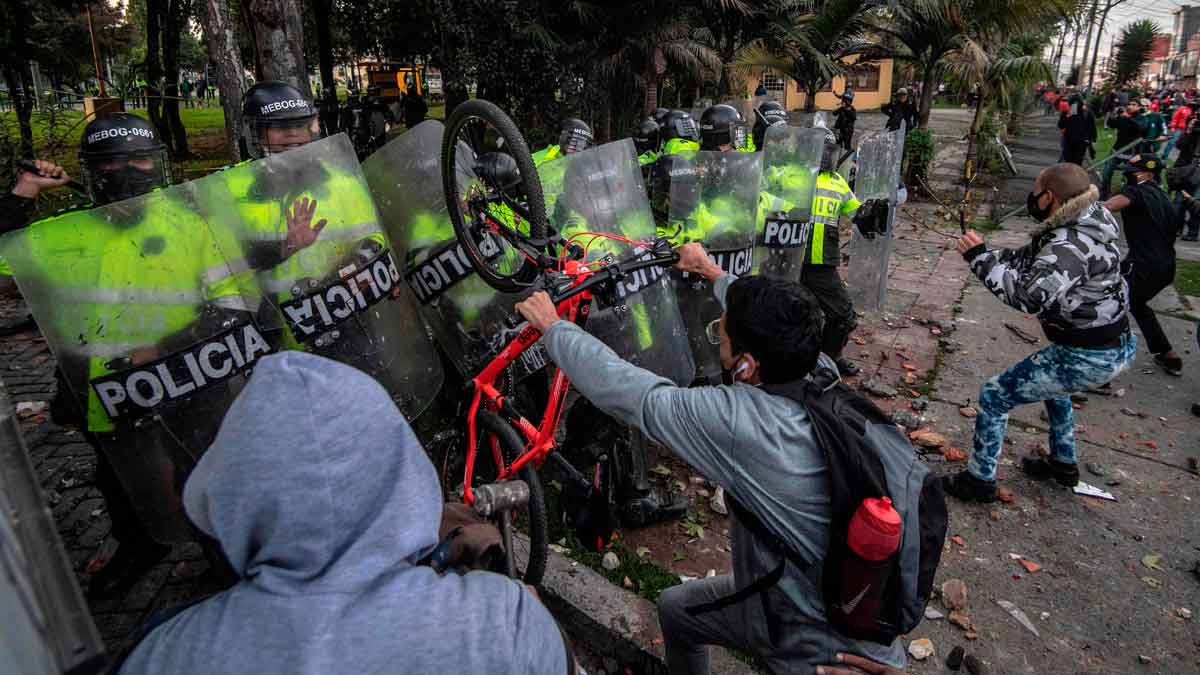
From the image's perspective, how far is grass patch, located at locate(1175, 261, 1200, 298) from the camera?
775 centimetres

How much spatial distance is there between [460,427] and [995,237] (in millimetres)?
9568

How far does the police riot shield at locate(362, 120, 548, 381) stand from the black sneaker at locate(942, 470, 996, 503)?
2456mm

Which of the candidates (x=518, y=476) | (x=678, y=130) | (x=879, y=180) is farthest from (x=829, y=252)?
(x=518, y=476)

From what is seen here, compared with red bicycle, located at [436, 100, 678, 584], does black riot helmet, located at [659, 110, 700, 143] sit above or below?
above

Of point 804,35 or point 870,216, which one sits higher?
point 804,35

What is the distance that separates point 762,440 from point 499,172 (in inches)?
80.6

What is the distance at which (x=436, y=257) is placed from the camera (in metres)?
3.41

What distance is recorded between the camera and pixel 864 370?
18.7ft

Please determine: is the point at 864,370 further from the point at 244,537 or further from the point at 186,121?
the point at 186,121

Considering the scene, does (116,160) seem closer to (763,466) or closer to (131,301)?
(131,301)

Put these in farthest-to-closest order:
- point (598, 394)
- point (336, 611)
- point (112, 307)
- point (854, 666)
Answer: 1. point (112, 307)
2. point (598, 394)
3. point (854, 666)
4. point (336, 611)

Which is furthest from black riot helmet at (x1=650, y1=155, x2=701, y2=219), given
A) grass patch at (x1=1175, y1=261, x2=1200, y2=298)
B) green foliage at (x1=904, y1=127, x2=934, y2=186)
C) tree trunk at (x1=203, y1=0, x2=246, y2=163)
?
green foliage at (x1=904, y1=127, x2=934, y2=186)

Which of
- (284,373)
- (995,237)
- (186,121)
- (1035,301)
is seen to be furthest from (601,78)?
(186,121)

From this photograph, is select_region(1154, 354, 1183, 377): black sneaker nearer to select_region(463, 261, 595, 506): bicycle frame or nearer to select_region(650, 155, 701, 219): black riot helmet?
select_region(650, 155, 701, 219): black riot helmet
